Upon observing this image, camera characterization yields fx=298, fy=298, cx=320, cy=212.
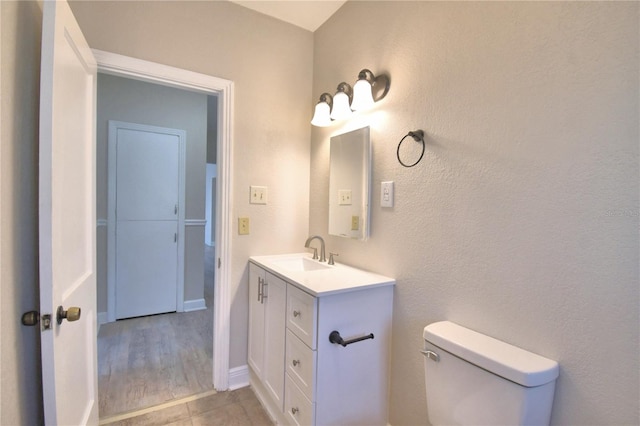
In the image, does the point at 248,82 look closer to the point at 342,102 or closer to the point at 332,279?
the point at 342,102

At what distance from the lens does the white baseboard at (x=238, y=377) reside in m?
2.00

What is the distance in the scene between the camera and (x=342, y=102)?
5.73 ft

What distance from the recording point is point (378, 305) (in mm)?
1455

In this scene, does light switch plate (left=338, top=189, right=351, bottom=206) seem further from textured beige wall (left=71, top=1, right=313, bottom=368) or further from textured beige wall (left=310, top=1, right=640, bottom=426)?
textured beige wall (left=71, top=1, right=313, bottom=368)

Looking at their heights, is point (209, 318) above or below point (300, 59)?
below

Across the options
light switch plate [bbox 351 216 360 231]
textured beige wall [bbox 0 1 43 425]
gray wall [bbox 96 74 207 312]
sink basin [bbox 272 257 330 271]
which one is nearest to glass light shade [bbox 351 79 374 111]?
light switch plate [bbox 351 216 360 231]

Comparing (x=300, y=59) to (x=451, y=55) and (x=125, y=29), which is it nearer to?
(x=125, y=29)

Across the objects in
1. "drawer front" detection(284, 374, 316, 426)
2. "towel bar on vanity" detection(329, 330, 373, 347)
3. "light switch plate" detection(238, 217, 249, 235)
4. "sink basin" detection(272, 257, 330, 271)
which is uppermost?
"light switch plate" detection(238, 217, 249, 235)

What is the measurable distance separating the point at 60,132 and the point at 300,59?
5.36 ft

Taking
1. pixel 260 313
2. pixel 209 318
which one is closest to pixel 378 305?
pixel 260 313

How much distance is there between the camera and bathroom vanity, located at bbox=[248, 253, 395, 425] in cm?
130

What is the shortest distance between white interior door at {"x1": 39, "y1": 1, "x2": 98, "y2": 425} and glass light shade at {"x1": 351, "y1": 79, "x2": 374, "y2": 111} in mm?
1234

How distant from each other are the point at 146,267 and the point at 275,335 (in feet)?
7.16

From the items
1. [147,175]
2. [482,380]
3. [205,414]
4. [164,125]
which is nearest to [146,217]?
[147,175]
